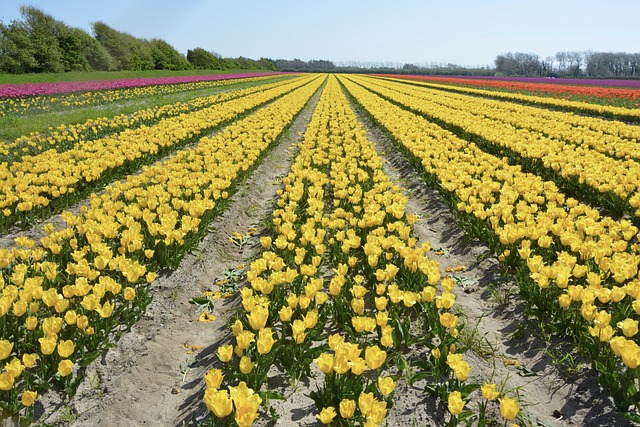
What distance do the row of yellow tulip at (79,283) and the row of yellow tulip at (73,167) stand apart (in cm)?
117

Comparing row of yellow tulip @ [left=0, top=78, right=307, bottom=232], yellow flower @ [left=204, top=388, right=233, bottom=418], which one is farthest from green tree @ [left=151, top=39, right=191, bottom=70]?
yellow flower @ [left=204, top=388, right=233, bottom=418]

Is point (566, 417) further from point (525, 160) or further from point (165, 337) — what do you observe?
point (525, 160)

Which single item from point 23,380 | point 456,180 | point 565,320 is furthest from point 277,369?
point 456,180

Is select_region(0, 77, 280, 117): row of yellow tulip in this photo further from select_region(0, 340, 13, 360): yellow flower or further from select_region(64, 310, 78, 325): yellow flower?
select_region(0, 340, 13, 360): yellow flower

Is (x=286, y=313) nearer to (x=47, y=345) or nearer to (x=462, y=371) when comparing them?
(x=462, y=371)

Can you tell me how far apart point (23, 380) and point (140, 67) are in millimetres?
74371

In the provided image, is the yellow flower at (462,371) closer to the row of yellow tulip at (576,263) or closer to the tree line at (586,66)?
the row of yellow tulip at (576,263)

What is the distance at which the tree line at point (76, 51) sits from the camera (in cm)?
4475

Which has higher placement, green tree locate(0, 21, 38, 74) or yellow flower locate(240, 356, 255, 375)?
green tree locate(0, 21, 38, 74)

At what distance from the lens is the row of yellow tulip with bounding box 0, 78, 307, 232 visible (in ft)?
20.7

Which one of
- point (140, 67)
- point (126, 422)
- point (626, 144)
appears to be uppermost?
point (140, 67)

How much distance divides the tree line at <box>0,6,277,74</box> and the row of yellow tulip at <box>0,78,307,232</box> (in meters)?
43.9

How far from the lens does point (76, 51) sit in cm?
5541

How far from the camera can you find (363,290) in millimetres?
3670
